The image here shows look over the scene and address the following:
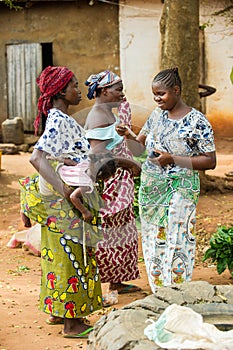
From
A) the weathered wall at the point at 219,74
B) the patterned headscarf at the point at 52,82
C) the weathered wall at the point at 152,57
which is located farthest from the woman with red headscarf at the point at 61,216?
the weathered wall at the point at 219,74

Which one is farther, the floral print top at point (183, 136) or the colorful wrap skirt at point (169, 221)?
the colorful wrap skirt at point (169, 221)

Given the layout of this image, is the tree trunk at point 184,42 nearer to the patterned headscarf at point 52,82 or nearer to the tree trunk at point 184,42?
the tree trunk at point 184,42

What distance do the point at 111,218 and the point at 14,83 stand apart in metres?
10.7

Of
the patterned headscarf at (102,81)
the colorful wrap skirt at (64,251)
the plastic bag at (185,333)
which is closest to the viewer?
the plastic bag at (185,333)

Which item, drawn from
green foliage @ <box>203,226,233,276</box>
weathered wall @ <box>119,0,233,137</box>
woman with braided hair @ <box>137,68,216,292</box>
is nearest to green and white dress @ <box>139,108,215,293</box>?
woman with braided hair @ <box>137,68,216,292</box>

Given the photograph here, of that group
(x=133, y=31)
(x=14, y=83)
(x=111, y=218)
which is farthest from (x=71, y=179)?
(x=14, y=83)

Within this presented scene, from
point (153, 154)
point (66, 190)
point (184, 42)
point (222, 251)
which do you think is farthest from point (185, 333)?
point (184, 42)

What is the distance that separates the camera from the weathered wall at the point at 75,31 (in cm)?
1423

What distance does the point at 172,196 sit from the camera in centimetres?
452

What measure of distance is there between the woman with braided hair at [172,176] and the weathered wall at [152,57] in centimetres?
930

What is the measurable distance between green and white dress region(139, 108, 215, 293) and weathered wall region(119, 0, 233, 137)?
9295 millimetres

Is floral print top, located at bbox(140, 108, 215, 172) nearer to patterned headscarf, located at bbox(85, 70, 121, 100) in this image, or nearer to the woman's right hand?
patterned headscarf, located at bbox(85, 70, 121, 100)

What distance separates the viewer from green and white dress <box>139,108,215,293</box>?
14.6 feet

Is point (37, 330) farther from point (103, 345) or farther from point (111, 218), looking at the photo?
point (103, 345)
